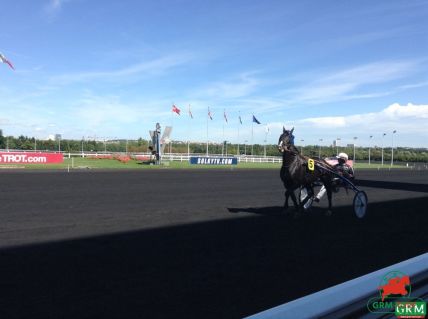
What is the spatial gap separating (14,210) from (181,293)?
7.78 meters

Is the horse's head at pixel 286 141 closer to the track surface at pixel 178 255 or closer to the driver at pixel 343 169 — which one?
the track surface at pixel 178 255

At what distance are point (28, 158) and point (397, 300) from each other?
3478 centimetres

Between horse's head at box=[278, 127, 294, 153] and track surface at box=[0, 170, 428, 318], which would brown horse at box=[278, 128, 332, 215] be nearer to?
horse's head at box=[278, 127, 294, 153]

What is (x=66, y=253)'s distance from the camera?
21.1ft

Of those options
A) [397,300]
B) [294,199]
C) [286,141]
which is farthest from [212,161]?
[397,300]

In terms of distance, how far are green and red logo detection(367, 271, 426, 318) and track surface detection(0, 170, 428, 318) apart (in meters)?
1.85

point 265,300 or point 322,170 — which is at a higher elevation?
point 322,170

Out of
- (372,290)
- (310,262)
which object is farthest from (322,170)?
(372,290)

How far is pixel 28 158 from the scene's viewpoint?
111 ft

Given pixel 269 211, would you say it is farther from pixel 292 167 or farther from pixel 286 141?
pixel 286 141

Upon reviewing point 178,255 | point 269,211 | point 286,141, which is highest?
point 286,141

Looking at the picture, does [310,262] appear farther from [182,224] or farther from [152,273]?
[182,224]

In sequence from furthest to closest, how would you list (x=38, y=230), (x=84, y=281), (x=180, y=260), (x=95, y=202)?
(x=95, y=202), (x=38, y=230), (x=180, y=260), (x=84, y=281)

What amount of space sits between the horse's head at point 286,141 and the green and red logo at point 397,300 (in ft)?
24.5
